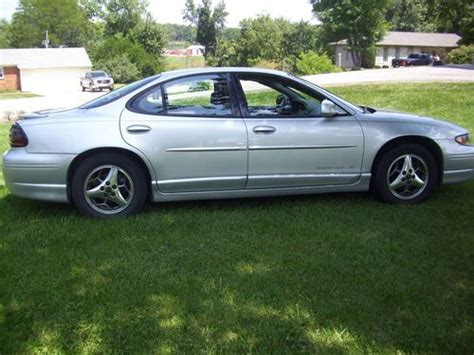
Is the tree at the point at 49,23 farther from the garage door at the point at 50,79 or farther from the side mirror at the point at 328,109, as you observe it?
the side mirror at the point at 328,109

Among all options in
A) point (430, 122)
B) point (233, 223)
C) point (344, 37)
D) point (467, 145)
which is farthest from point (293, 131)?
point (344, 37)

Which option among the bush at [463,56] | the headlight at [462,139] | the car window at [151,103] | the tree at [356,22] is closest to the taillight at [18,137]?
the car window at [151,103]

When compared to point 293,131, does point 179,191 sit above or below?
below

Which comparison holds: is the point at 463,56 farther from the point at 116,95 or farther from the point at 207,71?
the point at 116,95

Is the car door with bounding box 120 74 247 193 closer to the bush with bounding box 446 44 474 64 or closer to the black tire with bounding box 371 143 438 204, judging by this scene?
the black tire with bounding box 371 143 438 204

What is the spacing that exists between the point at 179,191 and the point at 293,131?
1224 millimetres

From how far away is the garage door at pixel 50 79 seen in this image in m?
55.7

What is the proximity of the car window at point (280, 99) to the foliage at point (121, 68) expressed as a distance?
55.6 meters

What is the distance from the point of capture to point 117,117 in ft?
16.2

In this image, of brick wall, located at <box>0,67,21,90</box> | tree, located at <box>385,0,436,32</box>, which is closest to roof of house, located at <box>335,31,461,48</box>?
tree, located at <box>385,0,436,32</box>

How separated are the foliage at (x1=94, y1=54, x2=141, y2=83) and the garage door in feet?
8.89

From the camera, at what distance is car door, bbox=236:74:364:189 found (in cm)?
510

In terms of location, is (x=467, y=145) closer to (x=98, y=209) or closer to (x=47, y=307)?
(x=98, y=209)

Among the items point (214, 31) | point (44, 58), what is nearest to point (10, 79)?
point (44, 58)
